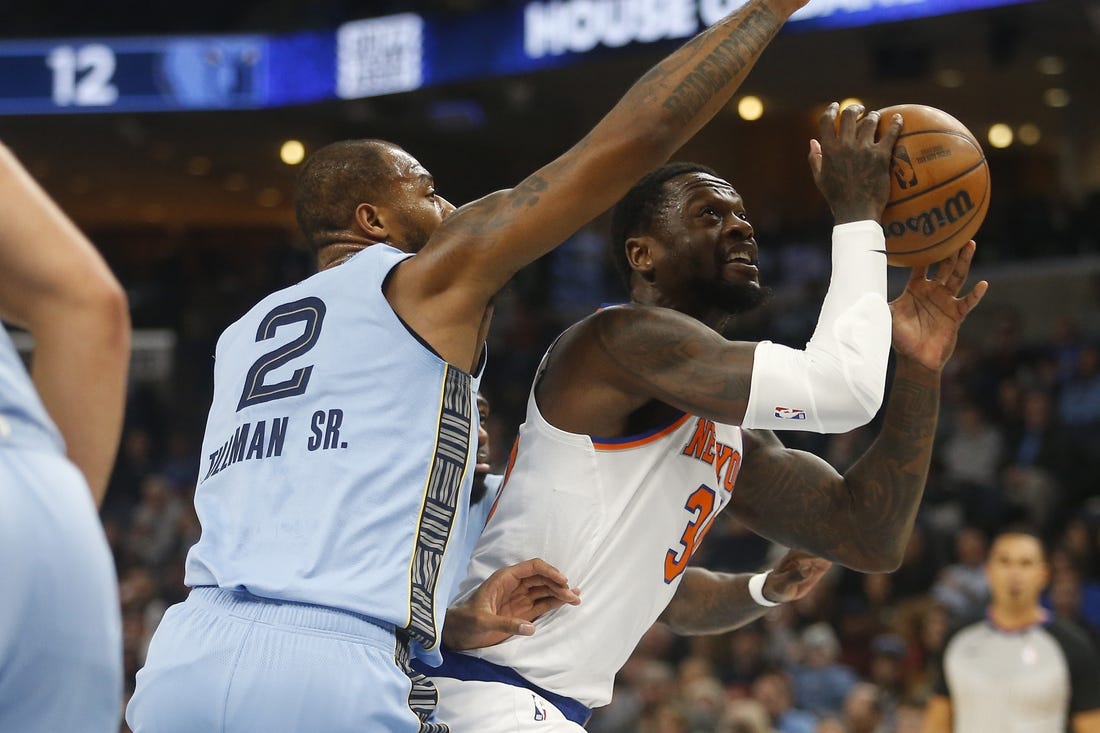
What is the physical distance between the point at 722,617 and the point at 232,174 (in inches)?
778

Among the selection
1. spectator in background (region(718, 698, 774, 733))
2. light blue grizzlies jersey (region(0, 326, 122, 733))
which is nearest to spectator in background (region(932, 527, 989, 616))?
Result: spectator in background (region(718, 698, 774, 733))

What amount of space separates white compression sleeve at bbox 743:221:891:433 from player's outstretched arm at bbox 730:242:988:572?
34cm

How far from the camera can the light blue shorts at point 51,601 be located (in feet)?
5.33

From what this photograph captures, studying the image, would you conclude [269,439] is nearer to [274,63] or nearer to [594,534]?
[594,534]

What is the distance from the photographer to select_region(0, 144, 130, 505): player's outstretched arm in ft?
5.51

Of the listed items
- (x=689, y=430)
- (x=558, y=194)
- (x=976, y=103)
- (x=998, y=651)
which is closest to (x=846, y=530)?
(x=689, y=430)

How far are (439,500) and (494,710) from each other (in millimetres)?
541

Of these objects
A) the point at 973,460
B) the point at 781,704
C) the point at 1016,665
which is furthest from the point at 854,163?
the point at 973,460

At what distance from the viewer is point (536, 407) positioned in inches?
122

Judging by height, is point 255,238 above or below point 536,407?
below

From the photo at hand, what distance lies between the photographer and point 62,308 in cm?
171

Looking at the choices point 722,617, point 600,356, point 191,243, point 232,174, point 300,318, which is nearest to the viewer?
point 300,318

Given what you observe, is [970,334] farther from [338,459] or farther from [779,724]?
[338,459]

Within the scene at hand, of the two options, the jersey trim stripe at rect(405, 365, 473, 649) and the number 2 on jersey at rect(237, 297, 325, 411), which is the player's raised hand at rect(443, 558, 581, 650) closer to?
the jersey trim stripe at rect(405, 365, 473, 649)
